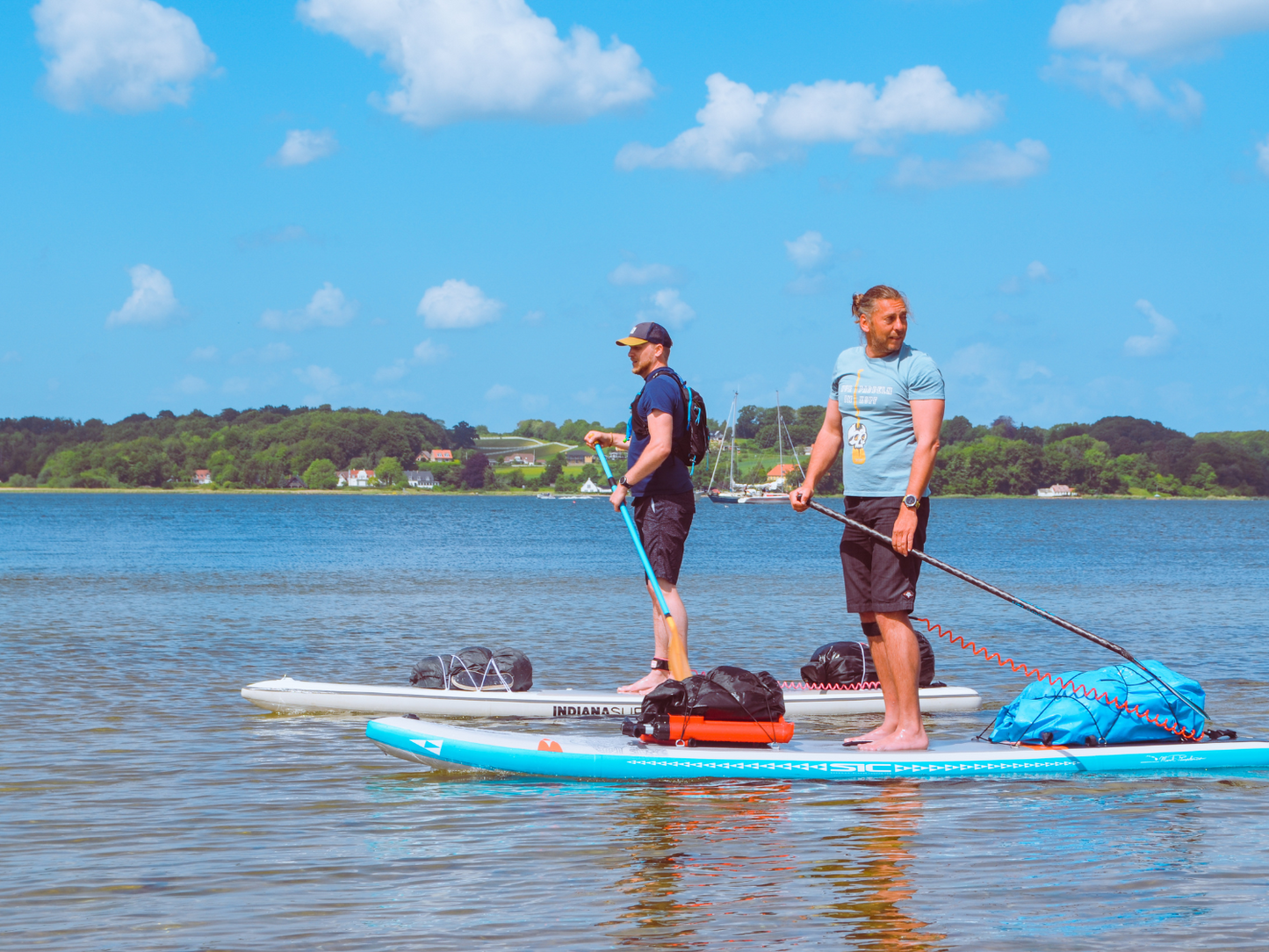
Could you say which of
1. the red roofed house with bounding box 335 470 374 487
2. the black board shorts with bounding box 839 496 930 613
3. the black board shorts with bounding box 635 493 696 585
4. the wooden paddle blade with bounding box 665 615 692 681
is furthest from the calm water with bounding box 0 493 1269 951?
the red roofed house with bounding box 335 470 374 487

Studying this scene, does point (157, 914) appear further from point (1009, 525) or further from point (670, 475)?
point (1009, 525)

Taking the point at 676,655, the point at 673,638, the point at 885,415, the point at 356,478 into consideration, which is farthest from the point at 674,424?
the point at 356,478

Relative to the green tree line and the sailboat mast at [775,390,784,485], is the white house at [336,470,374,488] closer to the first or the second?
the green tree line

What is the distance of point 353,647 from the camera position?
14.2 m

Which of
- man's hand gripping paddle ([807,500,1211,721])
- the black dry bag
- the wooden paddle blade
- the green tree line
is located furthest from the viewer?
the green tree line

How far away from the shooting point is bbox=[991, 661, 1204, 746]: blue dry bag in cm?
697

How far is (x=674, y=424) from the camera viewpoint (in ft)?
27.0

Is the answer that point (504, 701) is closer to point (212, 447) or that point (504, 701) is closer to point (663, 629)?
point (663, 629)

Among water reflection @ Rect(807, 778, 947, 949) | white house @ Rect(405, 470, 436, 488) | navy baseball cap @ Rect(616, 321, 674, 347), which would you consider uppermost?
white house @ Rect(405, 470, 436, 488)

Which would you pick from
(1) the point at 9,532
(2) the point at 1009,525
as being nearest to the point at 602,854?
(1) the point at 9,532

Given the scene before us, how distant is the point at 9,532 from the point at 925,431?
2308 inches

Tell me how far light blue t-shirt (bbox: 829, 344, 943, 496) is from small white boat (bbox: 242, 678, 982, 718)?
9.16 ft

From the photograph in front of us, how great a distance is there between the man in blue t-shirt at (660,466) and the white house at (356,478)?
563 feet

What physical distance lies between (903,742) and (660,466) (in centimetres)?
238
